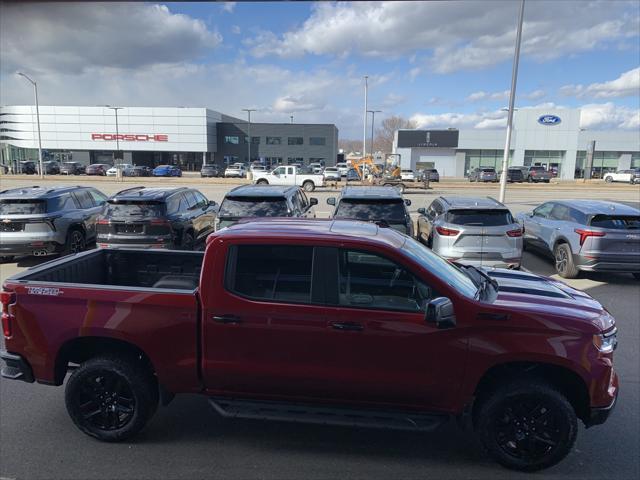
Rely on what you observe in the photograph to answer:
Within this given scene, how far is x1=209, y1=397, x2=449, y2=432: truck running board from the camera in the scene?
3291mm

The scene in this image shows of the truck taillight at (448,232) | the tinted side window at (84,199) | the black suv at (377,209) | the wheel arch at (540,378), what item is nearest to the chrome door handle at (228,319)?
the wheel arch at (540,378)

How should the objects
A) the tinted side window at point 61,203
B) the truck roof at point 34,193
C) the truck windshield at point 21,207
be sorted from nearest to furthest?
the truck windshield at point 21,207 < the truck roof at point 34,193 < the tinted side window at point 61,203

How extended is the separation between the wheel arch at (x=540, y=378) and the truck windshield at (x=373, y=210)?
5.55 m

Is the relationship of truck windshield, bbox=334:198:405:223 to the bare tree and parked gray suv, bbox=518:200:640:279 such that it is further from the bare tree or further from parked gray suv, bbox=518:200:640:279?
the bare tree

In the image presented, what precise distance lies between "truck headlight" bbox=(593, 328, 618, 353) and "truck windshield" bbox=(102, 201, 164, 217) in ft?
26.1

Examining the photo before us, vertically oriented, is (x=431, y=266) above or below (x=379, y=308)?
above

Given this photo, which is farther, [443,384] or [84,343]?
[84,343]

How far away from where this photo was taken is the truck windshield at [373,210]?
8.88m

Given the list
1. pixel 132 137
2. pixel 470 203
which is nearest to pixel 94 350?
pixel 470 203

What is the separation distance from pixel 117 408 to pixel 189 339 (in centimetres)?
91

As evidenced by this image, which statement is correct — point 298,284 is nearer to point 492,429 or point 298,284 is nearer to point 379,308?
point 379,308

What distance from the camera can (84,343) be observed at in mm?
3734

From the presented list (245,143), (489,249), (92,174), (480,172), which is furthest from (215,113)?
(489,249)

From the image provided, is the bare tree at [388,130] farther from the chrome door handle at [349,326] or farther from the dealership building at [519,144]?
the chrome door handle at [349,326]
